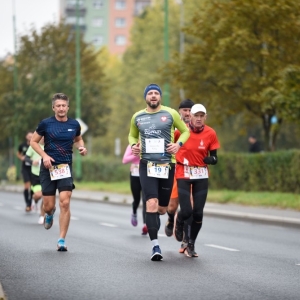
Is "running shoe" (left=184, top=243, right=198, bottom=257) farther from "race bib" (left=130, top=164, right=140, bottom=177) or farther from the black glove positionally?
"race bib" (left=130, top=164, right=140, bottom=177)

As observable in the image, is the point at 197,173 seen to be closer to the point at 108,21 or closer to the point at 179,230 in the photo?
the point at 179,230

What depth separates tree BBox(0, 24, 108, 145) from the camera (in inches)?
1971

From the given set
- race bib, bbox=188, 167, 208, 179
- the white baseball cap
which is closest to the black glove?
race bib, bbox=188, 167, 208, 179

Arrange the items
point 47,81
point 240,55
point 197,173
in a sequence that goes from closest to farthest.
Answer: point 197,173 < point 240,55 < point 47,81

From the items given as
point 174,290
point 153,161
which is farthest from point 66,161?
point 174,290

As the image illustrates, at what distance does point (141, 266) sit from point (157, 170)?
51.7 inches

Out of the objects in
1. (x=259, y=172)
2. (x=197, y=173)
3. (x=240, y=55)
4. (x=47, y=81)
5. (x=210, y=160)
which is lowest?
(x=259, y=172)

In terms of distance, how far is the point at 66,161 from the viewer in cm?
1310

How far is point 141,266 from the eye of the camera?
37.2 feet

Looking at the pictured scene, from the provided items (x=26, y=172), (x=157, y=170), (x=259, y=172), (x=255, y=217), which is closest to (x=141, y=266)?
(x=157, y=170)

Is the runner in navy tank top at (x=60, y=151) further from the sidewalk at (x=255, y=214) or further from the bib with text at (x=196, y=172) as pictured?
the sidewalk at (x=255, y=214)

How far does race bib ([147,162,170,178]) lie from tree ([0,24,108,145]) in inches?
1484

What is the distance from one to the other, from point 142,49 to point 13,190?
42915 mm

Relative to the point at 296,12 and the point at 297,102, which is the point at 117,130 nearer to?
the point at 296,12
